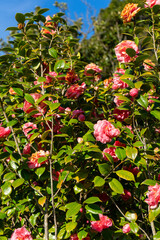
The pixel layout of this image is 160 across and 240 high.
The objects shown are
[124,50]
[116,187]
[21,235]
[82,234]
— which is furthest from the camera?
[124,50]

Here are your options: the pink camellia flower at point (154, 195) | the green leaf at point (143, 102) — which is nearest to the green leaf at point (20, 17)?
the green leaf at point (143, 102)

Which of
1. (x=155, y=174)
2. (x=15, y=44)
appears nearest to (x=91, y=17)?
(x=15, y=44)

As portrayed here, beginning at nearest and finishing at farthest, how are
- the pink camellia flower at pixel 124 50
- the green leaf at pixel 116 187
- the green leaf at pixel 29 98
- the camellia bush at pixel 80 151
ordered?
the green leaf at pixel 116 187, the camellia bush at pixel 80 151, the green leaf at pixel 29 98, the pink camellia flower at pixel 124 50

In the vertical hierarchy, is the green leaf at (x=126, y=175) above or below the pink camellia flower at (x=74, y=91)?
below

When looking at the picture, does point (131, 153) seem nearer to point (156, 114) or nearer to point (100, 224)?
point (156, 114)

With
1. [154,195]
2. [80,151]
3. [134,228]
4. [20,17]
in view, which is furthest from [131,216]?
[20,17]

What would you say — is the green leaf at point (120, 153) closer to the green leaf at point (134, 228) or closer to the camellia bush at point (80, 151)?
the camellia bush at point (80, 151)

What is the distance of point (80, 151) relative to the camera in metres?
1.05

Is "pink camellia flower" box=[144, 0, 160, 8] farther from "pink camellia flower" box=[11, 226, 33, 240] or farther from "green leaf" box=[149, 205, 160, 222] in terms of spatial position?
"pink camellia flower" box=[11, 226, 33, 240]

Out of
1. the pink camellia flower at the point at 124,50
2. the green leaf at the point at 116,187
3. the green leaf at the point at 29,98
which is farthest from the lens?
the pink camellia flower at the point at 124,50

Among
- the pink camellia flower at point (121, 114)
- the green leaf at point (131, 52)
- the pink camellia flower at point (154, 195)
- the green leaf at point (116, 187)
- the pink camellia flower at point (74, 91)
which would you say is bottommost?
the pink camellia flower at point (154, 195)

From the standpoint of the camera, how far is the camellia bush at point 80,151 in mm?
1118

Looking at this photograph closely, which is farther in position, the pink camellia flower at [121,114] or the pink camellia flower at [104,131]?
the pink camellia flower at [121,114]

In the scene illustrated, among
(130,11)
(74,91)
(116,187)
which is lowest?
(116,187)
